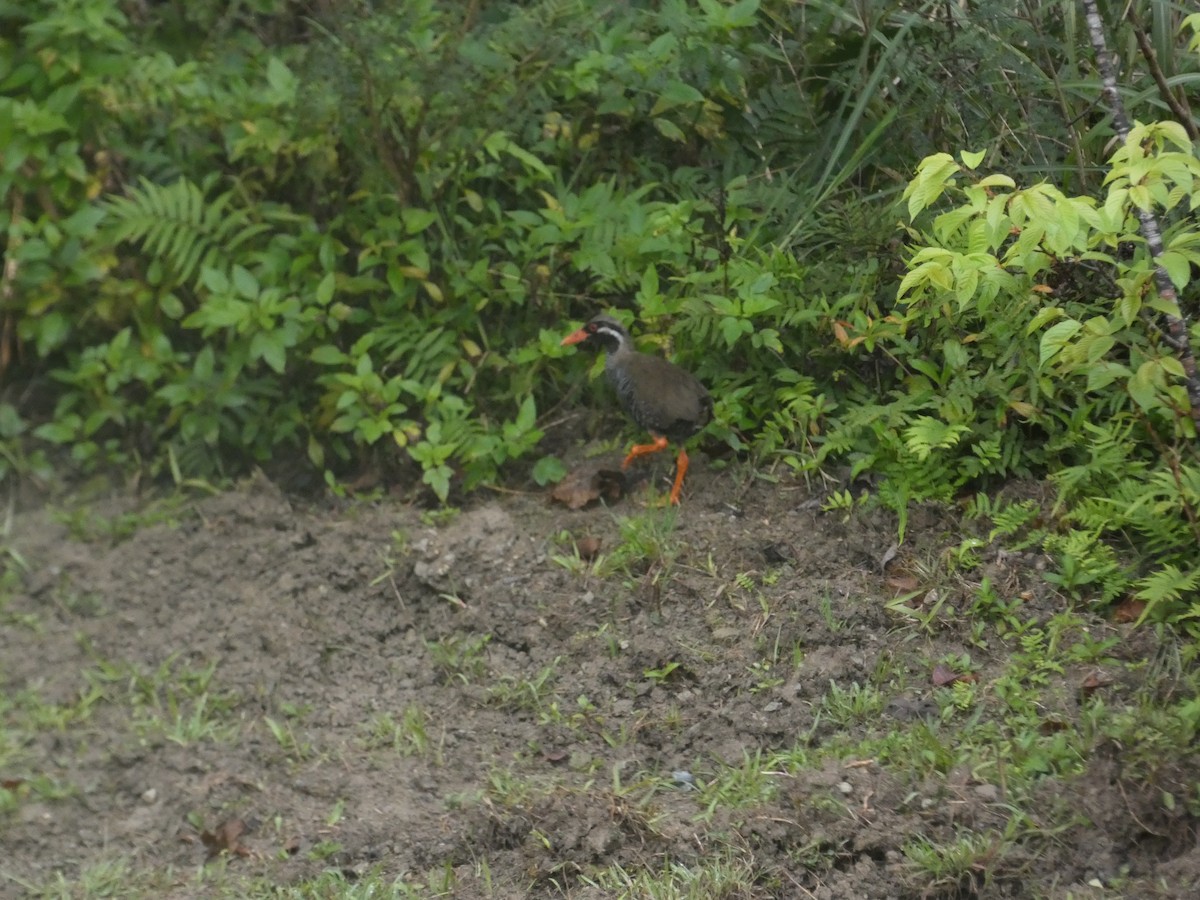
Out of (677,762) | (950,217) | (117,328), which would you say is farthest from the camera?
(117,328)

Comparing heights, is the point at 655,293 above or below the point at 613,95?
below

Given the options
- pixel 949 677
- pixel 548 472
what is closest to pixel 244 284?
pixel 548 472

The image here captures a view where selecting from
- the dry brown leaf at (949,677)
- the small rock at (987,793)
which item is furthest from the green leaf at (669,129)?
the small rock at (987,793)

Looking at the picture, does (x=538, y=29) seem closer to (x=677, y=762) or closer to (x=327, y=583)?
(x=327, y=583)

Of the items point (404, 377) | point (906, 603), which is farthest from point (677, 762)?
point (404, 377)

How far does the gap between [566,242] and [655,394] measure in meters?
0.94

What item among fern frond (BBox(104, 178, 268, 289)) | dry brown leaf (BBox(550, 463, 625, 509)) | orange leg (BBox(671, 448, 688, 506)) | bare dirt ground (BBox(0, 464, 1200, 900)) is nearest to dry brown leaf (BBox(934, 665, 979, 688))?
bare dirt ground (BBox(0, 464, 1200, 900))

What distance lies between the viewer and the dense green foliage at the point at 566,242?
4461 mm

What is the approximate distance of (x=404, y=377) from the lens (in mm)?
5715

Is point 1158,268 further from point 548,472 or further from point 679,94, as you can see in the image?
point 548,472

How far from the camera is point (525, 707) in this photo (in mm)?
4570

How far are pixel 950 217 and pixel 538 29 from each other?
2442 mm

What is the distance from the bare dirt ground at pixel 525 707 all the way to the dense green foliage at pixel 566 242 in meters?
0.35

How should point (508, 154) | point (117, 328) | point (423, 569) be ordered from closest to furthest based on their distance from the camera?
point (423, 569)
point (508, 154)
point (117, 328)
